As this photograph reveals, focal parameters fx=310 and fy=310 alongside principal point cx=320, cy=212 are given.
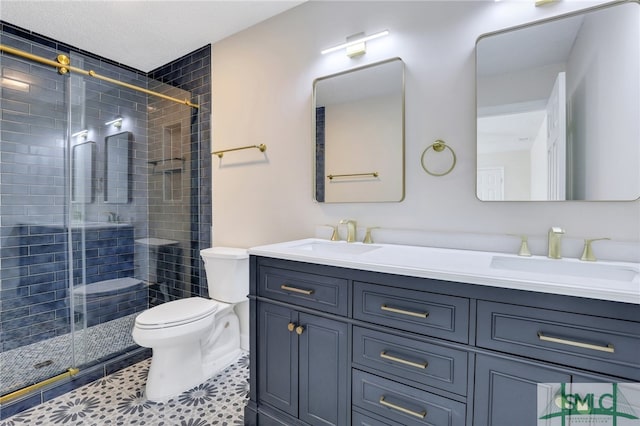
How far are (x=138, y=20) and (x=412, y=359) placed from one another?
2.73m

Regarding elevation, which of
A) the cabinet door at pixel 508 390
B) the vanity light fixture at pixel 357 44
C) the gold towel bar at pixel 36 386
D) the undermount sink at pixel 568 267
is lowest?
the gold towel bar at pixel 36 386

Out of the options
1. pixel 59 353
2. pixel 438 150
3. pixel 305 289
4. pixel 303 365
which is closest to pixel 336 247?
pixel 305 289

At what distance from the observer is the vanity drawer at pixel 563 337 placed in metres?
0.83

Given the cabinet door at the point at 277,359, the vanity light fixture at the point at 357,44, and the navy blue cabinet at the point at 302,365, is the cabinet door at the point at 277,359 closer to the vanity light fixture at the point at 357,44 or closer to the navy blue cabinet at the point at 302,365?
the navy blue cabinet at the point at 302,365

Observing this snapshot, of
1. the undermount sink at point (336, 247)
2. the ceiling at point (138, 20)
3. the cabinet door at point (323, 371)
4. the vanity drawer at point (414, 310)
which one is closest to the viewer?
the vanity drawer at point (414, 310)

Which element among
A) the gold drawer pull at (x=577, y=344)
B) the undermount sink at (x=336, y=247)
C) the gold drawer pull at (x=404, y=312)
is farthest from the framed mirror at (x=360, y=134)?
the gold drawer pull at (x=577, y=344)

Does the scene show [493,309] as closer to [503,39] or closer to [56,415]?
[503,39]

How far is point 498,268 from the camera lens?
1.31 m

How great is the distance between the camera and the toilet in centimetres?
178

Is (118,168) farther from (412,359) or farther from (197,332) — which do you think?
(412,359)

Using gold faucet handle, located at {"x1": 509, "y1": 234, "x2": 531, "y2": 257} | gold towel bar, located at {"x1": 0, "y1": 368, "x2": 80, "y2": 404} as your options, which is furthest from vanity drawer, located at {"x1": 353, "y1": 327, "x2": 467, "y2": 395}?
gold towel bar, located at {"x1": 0, "y1": 368, "x2": 80, "y2": 404}

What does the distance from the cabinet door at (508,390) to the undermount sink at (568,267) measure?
1.46 ft

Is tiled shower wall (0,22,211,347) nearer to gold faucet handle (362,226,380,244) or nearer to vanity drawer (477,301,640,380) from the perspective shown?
gold faucet handle (362,226,380,244)

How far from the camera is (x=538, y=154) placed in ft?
4.46
